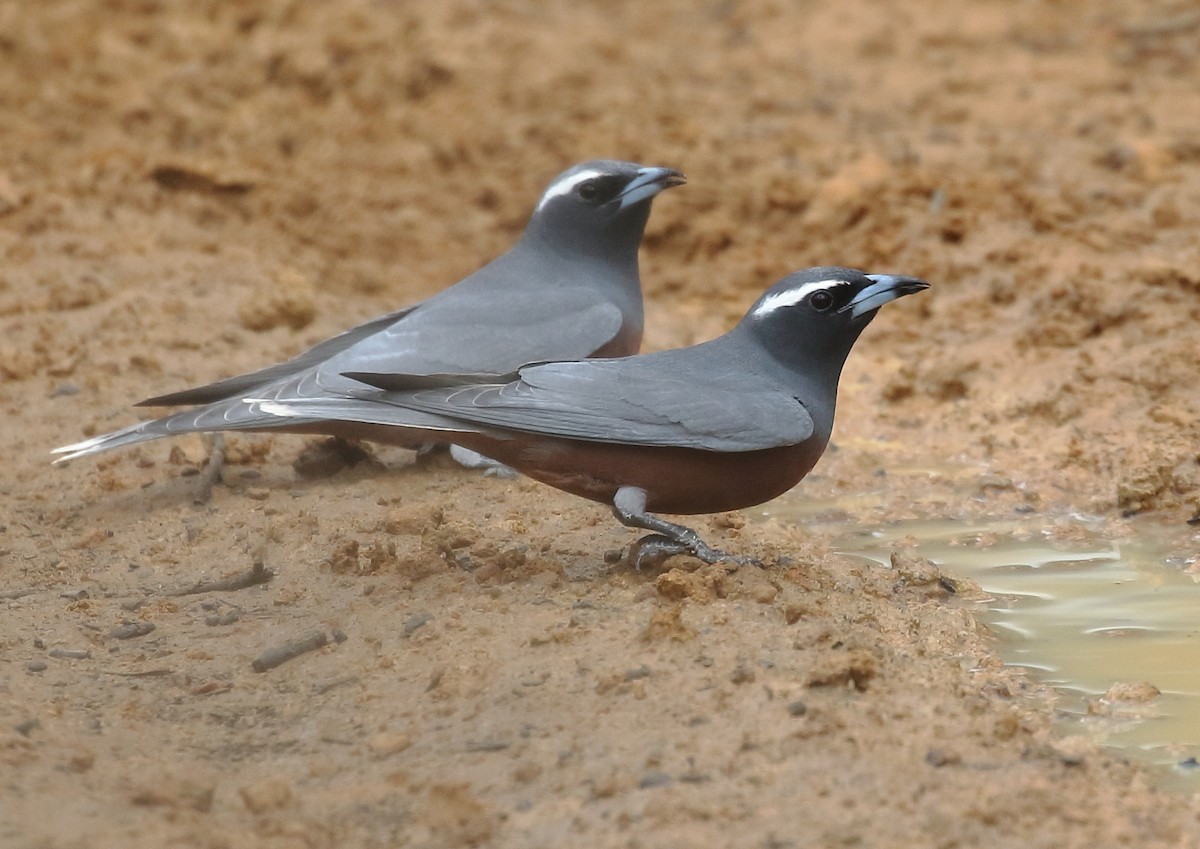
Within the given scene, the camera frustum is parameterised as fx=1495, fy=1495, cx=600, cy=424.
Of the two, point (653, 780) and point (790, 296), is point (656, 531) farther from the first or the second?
point (653, 780)

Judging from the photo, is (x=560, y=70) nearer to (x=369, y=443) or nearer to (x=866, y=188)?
(x=866, y=188)

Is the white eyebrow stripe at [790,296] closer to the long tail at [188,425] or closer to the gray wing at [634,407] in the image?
the gray wing at [634,407]

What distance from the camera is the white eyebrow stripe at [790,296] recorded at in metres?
6.11

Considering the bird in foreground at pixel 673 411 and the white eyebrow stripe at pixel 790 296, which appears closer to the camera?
the bird in foreground at pixel 673 411

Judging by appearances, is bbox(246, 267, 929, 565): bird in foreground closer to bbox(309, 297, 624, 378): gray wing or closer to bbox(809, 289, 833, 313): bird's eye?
bbox(809, 289, 833, 313): bird's eye

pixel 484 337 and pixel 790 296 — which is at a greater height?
pixel 790 296

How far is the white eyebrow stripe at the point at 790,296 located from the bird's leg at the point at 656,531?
0.96 m

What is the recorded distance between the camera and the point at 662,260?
11.4m

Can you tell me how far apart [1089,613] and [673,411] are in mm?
1886

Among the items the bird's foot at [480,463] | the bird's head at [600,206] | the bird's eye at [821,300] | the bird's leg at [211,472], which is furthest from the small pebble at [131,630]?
the bird's head at [600,206]

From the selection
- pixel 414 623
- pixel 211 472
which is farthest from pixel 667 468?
pixel 211 472

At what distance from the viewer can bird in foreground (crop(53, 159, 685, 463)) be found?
716 centimetres

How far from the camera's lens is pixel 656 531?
5891 mm

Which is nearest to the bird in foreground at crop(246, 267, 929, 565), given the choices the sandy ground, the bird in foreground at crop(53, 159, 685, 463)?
the sandy ground
